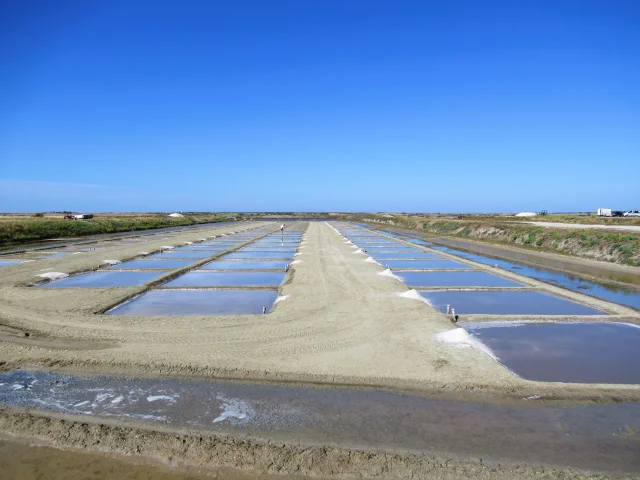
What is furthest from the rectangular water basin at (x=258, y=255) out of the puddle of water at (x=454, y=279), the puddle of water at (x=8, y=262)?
the puddle of water at (x=8, y=262)

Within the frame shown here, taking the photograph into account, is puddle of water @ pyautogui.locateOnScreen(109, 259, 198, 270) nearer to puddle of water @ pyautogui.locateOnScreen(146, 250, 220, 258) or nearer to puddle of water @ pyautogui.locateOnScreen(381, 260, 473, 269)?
puddle of water @ pyautogui.locateOnScreen(146, 250, 220, 258)

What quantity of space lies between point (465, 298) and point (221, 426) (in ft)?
31.4

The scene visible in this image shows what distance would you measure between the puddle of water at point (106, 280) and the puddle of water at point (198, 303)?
214 cm

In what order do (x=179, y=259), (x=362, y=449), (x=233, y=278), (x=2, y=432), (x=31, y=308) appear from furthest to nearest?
(x=179, y=259)
(x=233, y=278)
(x=31, y=308)
(x=2, y=432)
(x=362, y=449)

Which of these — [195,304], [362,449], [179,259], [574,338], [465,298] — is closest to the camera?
[362,449]

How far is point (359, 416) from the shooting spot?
17.6 ft

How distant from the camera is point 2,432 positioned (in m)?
4.95

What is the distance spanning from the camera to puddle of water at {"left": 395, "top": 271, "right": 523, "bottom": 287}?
15309 millimetres

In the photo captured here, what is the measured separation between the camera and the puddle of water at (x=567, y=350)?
6918 mm

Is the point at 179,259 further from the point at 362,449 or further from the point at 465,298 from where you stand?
the point at 362,449

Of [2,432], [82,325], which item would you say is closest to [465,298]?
[82,325]

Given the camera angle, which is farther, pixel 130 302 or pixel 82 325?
pixel 130 302

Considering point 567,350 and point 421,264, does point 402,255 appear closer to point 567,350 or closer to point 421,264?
point 421,264

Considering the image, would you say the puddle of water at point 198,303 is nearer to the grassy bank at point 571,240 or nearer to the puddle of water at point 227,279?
the puddle of water at point 227,279
